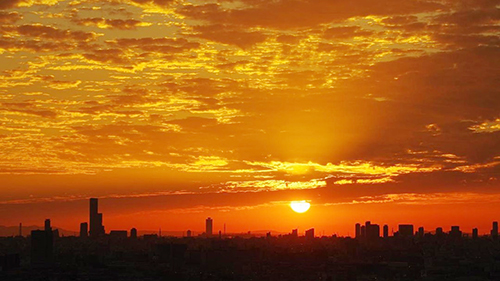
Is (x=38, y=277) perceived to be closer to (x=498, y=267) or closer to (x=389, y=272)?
(x=389, y=272)

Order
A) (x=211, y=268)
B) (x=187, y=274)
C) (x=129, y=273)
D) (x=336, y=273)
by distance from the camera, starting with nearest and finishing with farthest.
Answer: (x=129, y=273) → (x=187, y=274) → (x=336, y=273) → (x=211, y=268)

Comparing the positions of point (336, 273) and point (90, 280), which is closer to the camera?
point (90, 280)

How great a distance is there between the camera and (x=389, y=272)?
186000 millimetres

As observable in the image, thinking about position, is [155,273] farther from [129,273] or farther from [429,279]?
[429,279]

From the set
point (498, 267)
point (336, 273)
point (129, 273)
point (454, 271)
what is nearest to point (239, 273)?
point (336, 273)

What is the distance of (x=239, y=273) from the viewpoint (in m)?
178

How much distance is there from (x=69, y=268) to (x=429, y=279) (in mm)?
70203

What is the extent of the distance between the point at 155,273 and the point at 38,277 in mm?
24859

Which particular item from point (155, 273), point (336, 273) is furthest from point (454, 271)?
point (155, 273)

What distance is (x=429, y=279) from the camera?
532 ft

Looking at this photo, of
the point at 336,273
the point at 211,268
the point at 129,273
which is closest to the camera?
the point at 129,273

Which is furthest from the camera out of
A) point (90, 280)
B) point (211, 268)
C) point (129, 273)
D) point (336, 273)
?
point (211, 268)

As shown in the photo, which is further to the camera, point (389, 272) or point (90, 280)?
point (389, 272)

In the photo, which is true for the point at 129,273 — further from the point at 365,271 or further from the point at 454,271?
the point at 454,271
